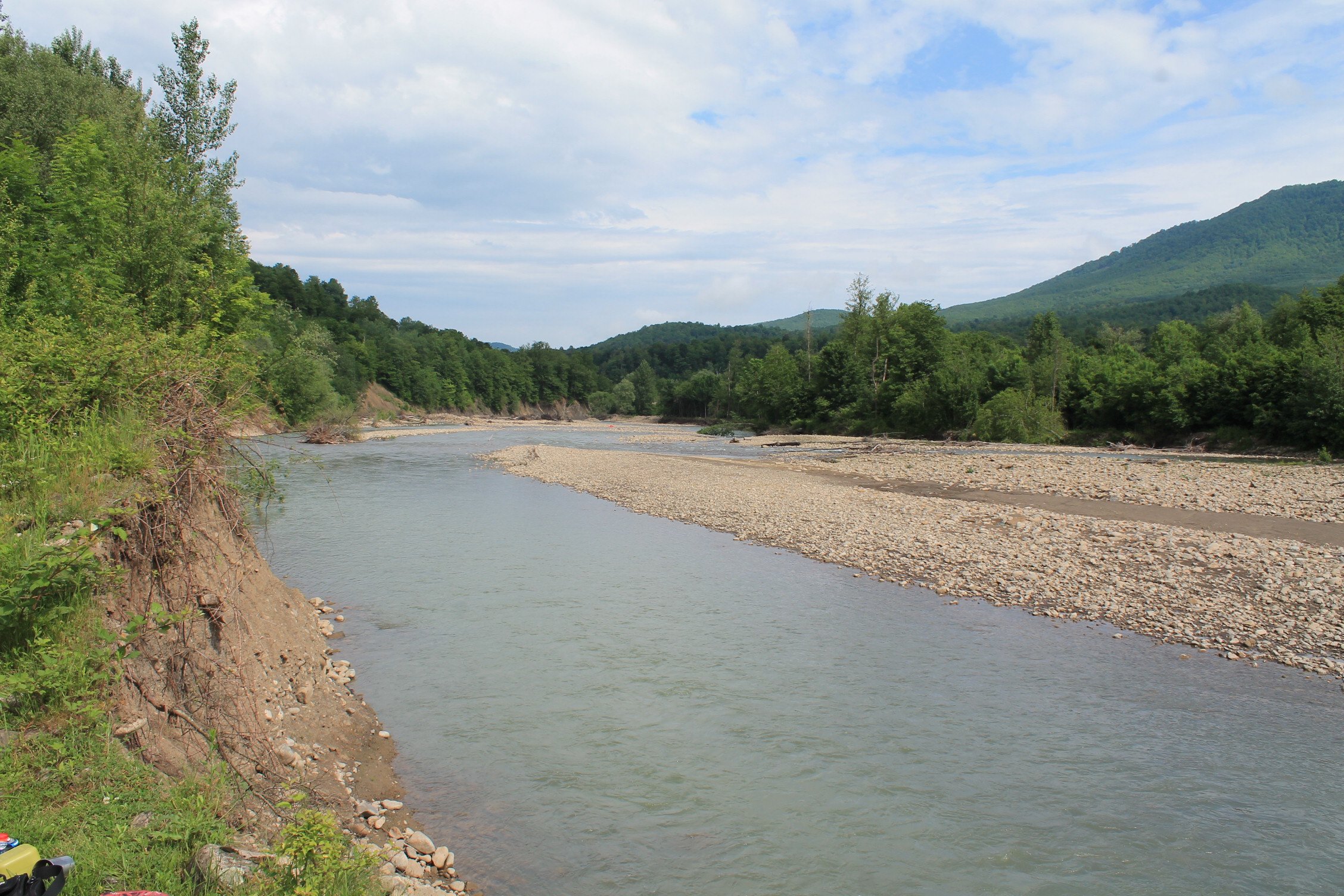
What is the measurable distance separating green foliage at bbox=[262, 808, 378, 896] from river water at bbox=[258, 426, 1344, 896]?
1.66 meters

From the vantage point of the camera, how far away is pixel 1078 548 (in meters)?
17.6

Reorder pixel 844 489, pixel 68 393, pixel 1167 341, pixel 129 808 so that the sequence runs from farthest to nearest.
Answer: pixel 1167 341 → pixel 844 489 → pixel 68 393 → pixel 129 808

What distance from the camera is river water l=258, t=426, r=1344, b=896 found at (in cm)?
668

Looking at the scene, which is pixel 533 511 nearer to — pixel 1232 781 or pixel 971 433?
pixel 1232 781

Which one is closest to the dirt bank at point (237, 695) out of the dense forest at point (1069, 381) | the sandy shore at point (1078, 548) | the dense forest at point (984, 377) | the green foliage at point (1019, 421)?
the dense forest at point (984, 377)

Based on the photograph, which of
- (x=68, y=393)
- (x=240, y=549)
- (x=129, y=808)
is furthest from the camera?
(x=240, y=549)

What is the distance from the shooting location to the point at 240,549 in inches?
364

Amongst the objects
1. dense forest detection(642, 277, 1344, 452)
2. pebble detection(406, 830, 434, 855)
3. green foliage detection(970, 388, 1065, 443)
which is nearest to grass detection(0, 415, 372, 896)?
pebble detection(406, 830, 434, 855)

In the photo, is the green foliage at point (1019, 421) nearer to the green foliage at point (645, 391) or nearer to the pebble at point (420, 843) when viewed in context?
the pebble at point (420, 843)

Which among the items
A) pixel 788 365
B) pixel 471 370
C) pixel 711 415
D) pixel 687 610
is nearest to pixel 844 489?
pixel 687 610

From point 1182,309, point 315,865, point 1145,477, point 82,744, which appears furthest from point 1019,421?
point 1182,309

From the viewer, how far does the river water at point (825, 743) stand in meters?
6.68

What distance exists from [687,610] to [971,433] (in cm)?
5410

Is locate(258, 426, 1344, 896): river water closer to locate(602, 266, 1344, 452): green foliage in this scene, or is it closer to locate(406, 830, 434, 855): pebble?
locate(406, 830, 434, 855): pebble
